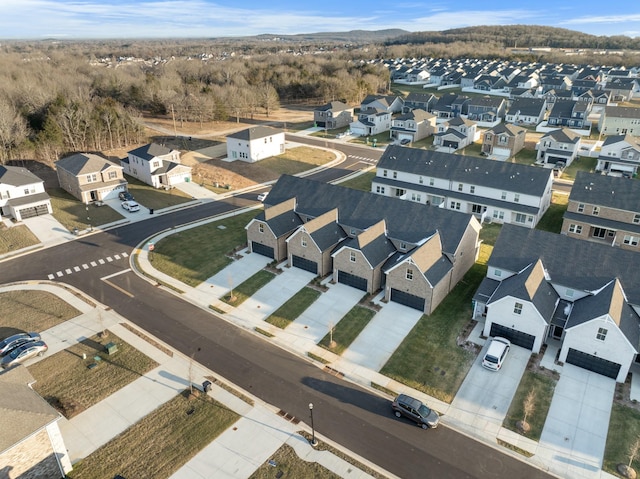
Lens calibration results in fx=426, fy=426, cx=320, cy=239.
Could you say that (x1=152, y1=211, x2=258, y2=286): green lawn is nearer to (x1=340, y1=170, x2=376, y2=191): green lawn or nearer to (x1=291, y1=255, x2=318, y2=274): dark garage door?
(x1=291, y1=255, x2=318, y2=274): dark garage door

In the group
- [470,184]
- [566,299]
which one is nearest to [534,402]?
[566,299]

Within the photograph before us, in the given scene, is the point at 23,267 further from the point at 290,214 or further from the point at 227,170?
the point at 227,170

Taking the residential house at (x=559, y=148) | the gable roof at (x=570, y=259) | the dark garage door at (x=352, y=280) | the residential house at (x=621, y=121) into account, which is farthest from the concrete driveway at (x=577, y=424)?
the residential house at (x=621, y=121)

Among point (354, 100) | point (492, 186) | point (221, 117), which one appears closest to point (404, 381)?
point (492, 186)

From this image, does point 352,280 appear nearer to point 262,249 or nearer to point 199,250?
point 262,249

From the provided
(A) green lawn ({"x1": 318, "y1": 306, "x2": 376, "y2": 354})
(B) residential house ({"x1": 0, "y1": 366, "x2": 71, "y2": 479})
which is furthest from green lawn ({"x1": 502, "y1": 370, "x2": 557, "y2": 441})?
(B) residential house ({"x1": 0, "y1": 366, "x2": 71, "y2": 479})

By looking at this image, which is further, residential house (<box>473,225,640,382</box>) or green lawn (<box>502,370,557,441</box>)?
residential house (<box>473,225,640,382</box>)

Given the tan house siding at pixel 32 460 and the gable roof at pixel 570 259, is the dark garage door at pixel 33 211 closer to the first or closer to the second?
the tan house siding at pixel 32 460
